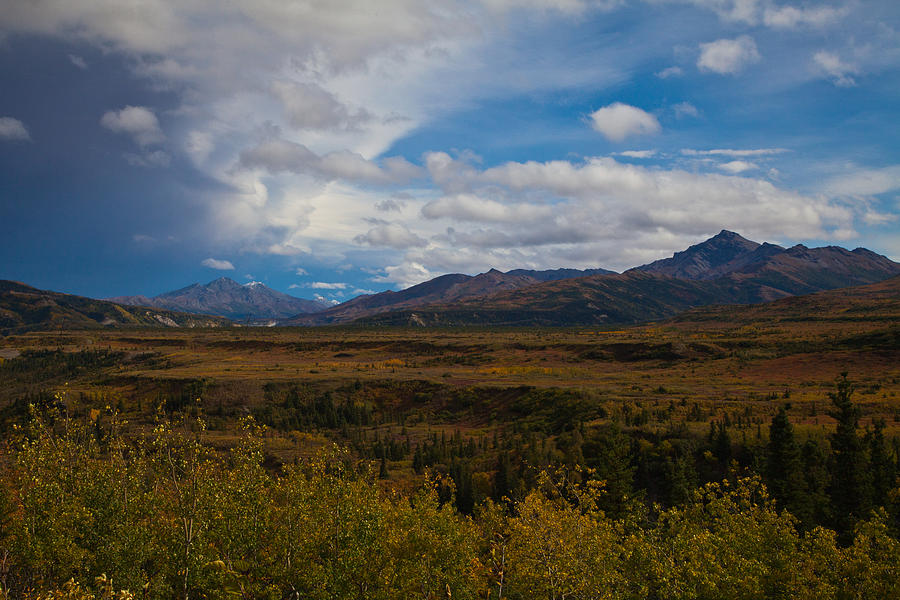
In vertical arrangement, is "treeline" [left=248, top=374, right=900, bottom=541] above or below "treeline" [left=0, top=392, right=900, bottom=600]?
below

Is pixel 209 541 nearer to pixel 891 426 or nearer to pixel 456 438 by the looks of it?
pixel 456 438


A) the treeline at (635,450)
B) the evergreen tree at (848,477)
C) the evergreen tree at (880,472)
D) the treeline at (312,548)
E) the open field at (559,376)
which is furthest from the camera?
the open field at (559,376)

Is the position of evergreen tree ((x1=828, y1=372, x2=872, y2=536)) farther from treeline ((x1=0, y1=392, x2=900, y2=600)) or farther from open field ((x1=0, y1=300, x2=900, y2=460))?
treeline ((x1=0, y1=392, x2=900, y2=600))

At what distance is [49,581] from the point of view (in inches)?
904

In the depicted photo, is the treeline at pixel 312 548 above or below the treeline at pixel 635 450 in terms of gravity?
above

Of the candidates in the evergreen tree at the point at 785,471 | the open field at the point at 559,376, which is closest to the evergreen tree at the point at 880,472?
the evergreen tree at the point at 785,471

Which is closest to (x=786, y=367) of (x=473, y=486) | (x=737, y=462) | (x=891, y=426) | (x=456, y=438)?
(x=891, y=426)

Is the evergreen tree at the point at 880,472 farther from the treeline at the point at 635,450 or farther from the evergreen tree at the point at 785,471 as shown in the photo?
the evergreen tree at the point at 785,471

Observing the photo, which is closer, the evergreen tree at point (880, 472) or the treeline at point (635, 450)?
the evergreen tree at point (880, 472)

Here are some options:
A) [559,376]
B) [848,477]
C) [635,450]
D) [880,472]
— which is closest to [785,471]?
[848,477]

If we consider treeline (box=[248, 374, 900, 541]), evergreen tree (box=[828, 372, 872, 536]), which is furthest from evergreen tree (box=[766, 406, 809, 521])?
evergreen tree (box=[828, 372, 872, 536])

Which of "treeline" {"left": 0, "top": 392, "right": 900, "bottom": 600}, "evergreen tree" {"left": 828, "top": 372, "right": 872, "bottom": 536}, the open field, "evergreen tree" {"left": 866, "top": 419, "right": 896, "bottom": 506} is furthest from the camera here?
the open field

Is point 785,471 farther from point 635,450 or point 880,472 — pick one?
point 635,450

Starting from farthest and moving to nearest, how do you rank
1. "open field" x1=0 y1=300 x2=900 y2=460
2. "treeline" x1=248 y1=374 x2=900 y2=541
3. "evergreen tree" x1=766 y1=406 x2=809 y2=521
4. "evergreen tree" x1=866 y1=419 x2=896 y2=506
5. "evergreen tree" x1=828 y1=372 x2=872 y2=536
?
"open field" x1=0 y1=300 x2=900 y2=460 < "treeline" x1=248 y1=374 x2=900 y2=541 < "evergreen tree" x1=766 y1=406 x2=809 y2=521 < "evergreen tree" x1=866 y1=419 x2=896 y2=506 < "evergreen tree" x1=828 y1=372 x2=872 y2=536
